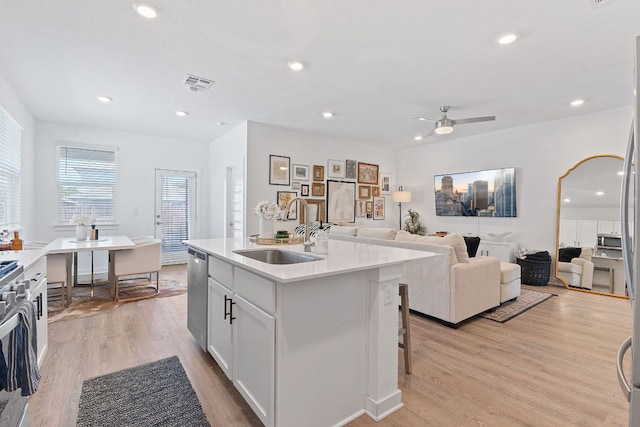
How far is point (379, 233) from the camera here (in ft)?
12.8

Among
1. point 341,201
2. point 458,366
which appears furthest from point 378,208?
point 458,366

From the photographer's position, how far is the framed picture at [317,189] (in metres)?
6.04

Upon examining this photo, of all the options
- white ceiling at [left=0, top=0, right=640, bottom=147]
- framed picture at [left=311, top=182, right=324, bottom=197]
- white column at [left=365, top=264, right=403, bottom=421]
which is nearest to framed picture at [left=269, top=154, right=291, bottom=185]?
framed picture at [left=311, top=182, right=324, bottom=197]

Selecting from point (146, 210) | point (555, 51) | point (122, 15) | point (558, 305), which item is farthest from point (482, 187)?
point (146, 210)

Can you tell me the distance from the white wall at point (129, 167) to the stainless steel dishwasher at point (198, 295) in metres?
4.15

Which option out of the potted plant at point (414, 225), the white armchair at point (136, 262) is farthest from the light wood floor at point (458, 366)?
the potted plant at point (414, 225)

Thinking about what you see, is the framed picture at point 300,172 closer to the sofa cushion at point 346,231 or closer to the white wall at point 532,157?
the sofa cushion at point 346,231

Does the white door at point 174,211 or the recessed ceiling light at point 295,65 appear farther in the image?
the white door at point 174,211

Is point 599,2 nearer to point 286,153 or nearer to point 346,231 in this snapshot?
point 346,231

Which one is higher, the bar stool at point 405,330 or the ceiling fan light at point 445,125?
the ceiling fan light at point 445,125

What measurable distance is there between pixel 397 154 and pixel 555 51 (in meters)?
4.75

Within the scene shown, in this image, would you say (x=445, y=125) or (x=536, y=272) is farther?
(x=536, y=272)

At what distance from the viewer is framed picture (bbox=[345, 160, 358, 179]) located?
6586 mm

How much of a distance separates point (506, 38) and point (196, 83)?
10.3 ft
